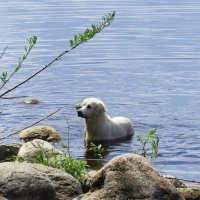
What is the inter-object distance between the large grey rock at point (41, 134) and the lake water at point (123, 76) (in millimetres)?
188

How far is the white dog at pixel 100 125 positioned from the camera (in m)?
14.7

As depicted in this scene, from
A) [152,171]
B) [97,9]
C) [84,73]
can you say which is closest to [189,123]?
[84,73]

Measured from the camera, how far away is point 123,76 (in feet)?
64.8

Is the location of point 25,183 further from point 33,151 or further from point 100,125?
point 100,125

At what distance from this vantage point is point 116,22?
31594 mm

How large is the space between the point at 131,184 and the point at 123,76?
12.0 meters

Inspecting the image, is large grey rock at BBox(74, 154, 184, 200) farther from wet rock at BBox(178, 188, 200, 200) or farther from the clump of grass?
the clump of grass

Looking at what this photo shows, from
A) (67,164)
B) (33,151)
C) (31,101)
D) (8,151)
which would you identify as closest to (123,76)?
(31,101)

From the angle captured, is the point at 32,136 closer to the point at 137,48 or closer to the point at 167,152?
the point at 167,152

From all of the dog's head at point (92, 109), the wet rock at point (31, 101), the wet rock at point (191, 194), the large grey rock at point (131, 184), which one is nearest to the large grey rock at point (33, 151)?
the wet rock at point (191, 194)

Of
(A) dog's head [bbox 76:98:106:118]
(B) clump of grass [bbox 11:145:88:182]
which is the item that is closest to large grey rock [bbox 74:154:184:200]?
(B) clump of grass [bbox 11:145:88:182]

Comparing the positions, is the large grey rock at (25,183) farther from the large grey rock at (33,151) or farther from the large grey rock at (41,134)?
the large grey rock at (41,134)

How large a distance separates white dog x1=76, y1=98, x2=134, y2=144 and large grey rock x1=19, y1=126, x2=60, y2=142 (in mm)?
656

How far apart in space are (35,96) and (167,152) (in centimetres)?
536
